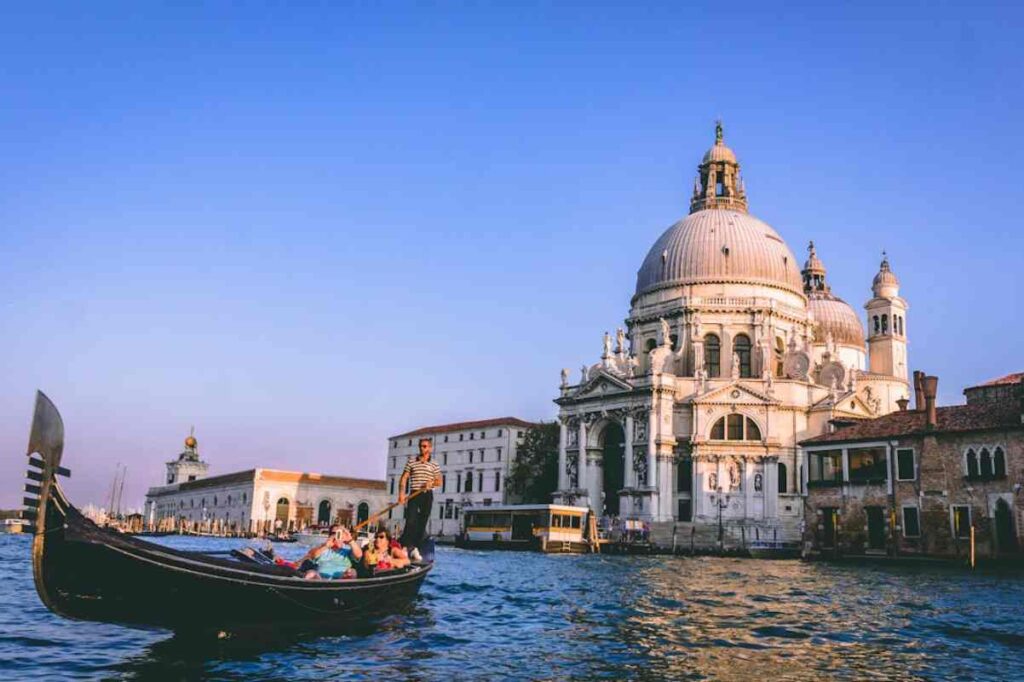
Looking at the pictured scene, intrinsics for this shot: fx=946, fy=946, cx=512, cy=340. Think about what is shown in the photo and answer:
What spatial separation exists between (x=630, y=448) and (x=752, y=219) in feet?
67.5

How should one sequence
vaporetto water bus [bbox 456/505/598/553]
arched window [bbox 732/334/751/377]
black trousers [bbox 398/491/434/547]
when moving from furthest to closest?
1. arched window [bbox 732/334/751/377]
2. vaporetto water bus [bbox 456/505/598/553]
3. black trousers [bbox 398/491/434/547]

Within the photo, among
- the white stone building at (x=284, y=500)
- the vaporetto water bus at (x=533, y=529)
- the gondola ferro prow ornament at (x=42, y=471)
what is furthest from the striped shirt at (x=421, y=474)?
the white stone building at (x=284, y=500)

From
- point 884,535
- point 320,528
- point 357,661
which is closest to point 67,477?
point 357,661

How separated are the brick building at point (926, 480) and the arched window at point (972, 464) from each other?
1.5 inches

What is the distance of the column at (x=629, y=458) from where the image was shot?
57.4 meters

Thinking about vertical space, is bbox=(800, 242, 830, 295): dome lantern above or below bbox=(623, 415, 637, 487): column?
above

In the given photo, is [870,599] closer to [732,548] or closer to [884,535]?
[884,535]

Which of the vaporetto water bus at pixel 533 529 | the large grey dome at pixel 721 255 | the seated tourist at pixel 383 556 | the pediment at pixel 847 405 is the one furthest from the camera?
the large grey dome at pixel 721 255

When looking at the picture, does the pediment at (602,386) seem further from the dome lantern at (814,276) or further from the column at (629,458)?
the dome lantern at (814,276)

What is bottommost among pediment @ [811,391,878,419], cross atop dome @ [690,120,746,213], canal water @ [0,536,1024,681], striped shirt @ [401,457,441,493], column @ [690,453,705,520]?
canal water @ [0,536,1024,681]

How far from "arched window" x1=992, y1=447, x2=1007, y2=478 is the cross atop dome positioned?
3800cm

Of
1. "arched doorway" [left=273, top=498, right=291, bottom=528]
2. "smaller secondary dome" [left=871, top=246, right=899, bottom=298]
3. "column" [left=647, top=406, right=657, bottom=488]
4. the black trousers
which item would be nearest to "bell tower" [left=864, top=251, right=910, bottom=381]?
"smaller secondary dome" [left=871, top=246, right=899, bottom=298]

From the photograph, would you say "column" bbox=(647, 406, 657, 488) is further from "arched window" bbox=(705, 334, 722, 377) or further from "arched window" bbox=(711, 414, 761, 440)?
"arched window" bbox=(705, 334, 722, 377)

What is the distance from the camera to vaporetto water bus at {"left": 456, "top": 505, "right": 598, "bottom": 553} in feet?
167
